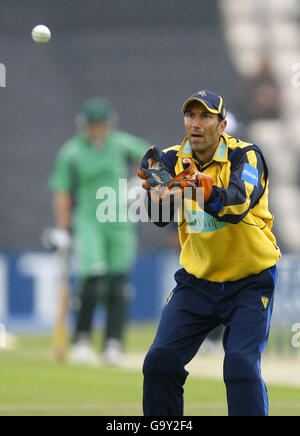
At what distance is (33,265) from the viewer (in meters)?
13.6

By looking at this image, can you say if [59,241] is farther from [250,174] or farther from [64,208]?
[250,174]

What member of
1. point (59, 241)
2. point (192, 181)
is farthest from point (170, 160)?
point (59, 241)

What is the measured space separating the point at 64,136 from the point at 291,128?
403 cm

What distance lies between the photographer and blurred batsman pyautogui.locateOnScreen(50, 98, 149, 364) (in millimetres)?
10570

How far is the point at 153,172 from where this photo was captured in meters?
5.28

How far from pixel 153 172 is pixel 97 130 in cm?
560

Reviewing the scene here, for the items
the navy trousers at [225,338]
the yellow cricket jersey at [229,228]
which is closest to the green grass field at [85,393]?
the navy trousers at [225,338]

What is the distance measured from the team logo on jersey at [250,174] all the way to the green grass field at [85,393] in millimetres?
2295

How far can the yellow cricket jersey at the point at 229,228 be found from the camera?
5512 millimetres

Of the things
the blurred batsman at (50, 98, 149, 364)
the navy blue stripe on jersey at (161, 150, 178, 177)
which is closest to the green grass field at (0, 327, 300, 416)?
the blurred batsman at (50, 98, 149, 364)

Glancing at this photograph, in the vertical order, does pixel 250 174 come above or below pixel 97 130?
below

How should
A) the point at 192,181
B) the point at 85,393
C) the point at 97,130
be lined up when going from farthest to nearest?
1. the point at 97,130
2. the point at 85,393
3. the point at 192,181

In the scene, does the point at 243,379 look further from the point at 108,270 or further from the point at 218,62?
the point at 218,62

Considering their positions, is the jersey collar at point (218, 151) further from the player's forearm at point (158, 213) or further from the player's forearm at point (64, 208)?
the player's forearm at point (64, 208)
